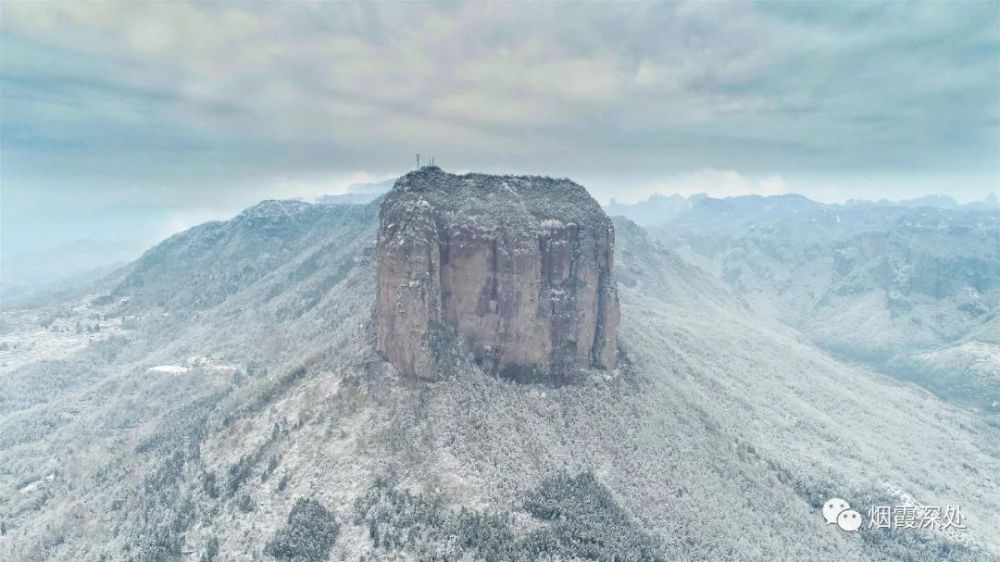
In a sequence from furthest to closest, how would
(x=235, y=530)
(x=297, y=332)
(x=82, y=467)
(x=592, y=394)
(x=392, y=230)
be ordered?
1. (x=297, y=332)
2. (x=82, y=467)
3. (x=592, y=394)
4. (x=392, y=230)
5. (x=235, y=530)

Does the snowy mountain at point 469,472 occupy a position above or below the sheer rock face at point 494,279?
below

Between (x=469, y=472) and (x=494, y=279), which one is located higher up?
(x=494, y=279)

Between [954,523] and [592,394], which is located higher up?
[592,394]

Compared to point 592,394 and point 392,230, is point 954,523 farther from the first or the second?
point 392,230

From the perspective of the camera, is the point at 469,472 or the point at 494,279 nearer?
the point at 469,472

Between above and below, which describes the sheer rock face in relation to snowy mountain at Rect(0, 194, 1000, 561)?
above

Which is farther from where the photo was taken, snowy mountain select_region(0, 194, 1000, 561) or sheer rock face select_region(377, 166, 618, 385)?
sheer rock face select_region(377, 166, 618, 385)

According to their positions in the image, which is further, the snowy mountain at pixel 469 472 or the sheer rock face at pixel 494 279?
the sheer rock face at pixel 494 279

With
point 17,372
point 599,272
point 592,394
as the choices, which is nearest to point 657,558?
point 592,394
